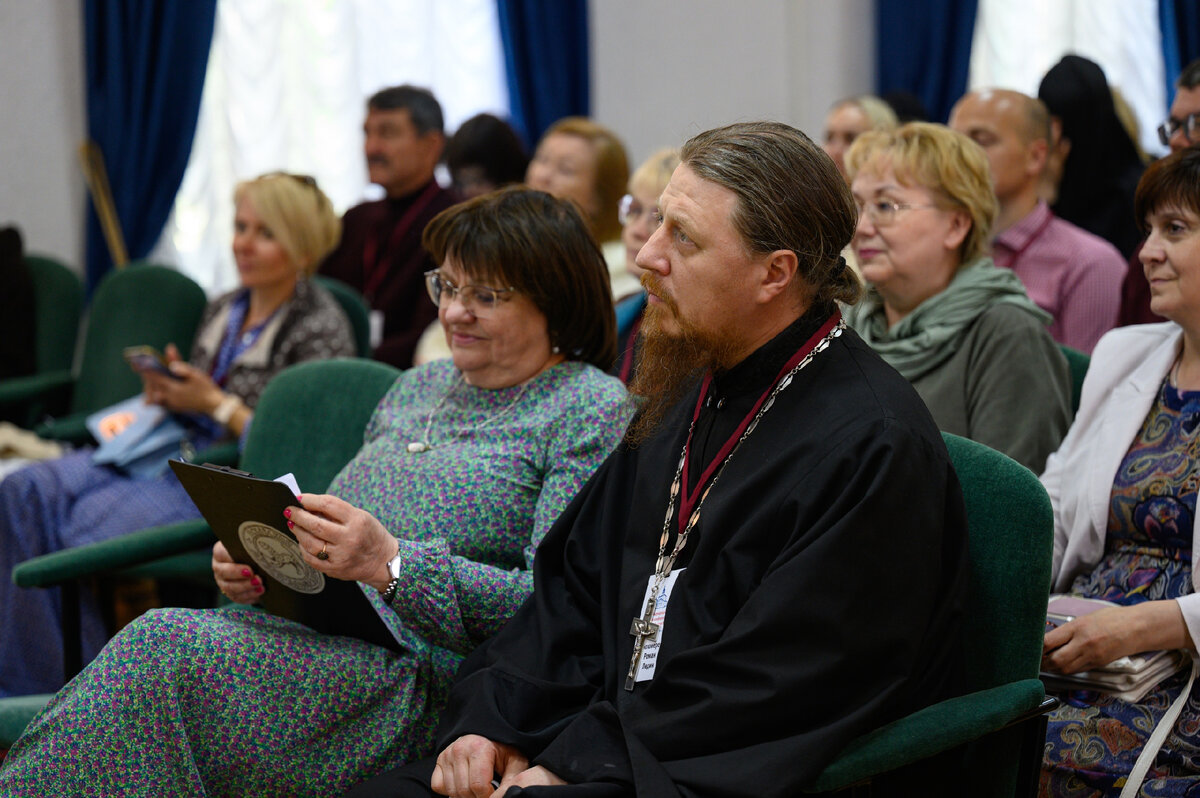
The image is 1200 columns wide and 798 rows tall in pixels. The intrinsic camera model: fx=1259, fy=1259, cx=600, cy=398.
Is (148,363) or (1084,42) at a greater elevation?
(1084,42)

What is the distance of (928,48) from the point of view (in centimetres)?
619

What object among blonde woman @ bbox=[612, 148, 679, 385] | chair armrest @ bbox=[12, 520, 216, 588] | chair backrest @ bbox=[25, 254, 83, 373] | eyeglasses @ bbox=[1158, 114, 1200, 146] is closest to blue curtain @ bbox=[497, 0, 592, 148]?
chair backrest @ bbox=[25, 254, 83, 373]

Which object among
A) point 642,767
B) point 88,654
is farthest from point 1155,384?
point 88,654

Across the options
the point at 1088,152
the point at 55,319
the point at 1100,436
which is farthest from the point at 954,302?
the point at 55,319

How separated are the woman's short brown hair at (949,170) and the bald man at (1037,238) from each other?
67cm

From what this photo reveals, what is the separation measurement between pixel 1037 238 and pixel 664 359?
2043 millimetres

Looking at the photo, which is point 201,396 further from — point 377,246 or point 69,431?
point 377,246

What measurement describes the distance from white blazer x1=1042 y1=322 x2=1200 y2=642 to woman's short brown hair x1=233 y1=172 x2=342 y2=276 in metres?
2.55

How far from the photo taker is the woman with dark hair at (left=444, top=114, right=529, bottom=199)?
5.18 metres

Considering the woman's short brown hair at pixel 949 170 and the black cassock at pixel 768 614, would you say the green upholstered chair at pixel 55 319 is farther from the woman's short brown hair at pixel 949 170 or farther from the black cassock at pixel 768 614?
the black cassock at pixel 768 614

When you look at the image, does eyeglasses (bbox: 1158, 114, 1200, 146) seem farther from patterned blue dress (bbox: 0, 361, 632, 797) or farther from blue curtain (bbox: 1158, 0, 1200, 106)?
blue curtain (bbox: 1158, 0, 1200, 106)

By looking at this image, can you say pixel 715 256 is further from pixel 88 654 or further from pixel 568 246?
pixel 88 654

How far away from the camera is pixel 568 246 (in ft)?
8.11

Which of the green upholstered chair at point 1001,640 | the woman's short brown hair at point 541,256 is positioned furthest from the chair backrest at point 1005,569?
the woman's short brown hair at point 541,256
